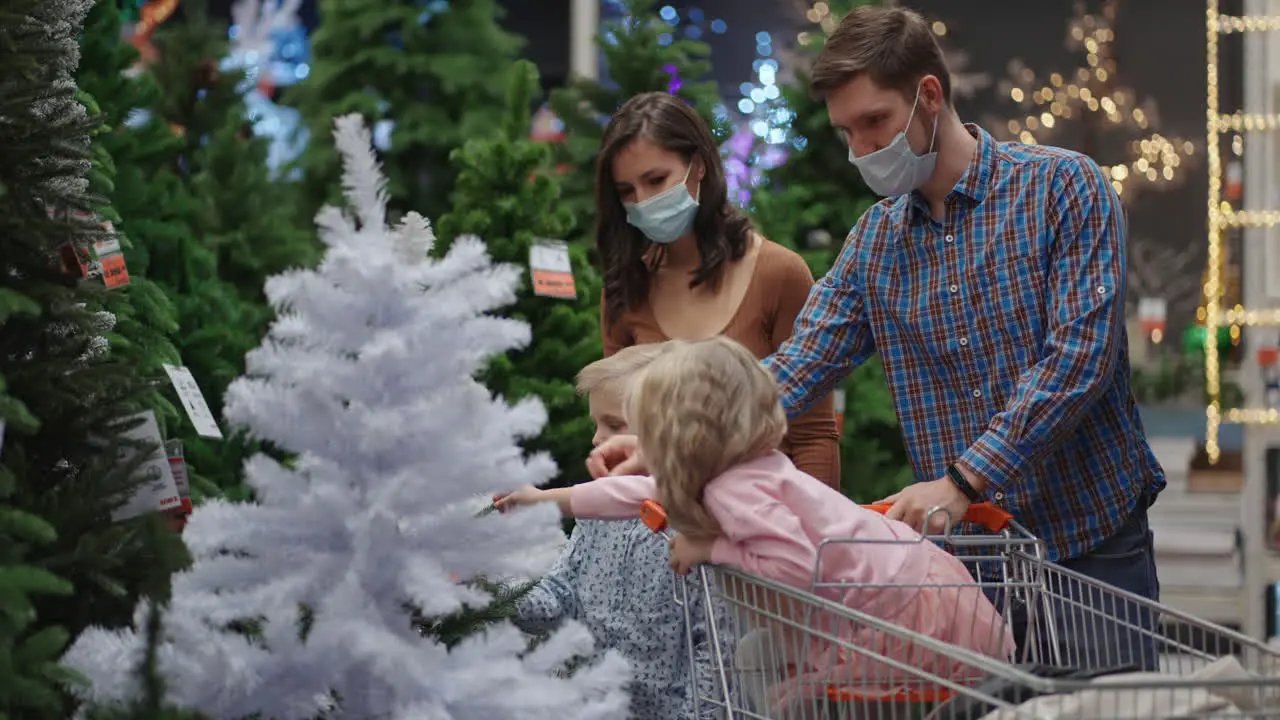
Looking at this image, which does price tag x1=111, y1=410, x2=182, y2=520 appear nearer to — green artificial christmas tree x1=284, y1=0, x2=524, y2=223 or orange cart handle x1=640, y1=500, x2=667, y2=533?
orange cart handle x1=640, y1=500, x2=667, y2=533

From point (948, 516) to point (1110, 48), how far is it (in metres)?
6.19

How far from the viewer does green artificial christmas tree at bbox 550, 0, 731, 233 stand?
210 inches

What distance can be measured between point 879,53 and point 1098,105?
5.80 m

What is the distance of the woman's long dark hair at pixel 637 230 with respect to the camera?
10.9 ft

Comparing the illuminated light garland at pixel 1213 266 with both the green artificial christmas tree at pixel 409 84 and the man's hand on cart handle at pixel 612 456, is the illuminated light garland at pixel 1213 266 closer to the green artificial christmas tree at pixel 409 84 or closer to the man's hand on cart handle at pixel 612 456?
the green artificial christmas tree at pixel 409 84

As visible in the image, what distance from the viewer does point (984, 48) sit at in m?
8.02

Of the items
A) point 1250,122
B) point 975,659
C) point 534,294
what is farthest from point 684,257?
point 1250,122

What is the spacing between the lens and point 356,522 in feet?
5.49

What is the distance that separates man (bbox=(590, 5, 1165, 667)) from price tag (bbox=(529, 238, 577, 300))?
2.21m

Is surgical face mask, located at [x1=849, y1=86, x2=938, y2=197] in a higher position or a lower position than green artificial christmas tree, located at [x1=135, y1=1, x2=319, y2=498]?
higher

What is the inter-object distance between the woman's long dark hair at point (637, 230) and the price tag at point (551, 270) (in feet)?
4.11

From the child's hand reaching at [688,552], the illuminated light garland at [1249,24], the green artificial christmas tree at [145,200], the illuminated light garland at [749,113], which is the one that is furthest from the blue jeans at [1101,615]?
the illuminated light garland at [1249,24]

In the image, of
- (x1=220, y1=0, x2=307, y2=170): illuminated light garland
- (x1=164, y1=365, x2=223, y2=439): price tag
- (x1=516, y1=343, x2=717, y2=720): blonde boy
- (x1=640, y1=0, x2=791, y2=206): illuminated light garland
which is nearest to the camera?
(x1=516, y1=343, x2=717, y2=720): blonde boy

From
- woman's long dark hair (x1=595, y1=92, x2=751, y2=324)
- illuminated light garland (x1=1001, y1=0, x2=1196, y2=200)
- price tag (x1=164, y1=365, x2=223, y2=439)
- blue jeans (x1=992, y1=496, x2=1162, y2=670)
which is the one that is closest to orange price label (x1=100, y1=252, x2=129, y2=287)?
price tag (x1=164, y1=365, x2=223, y2=439)
